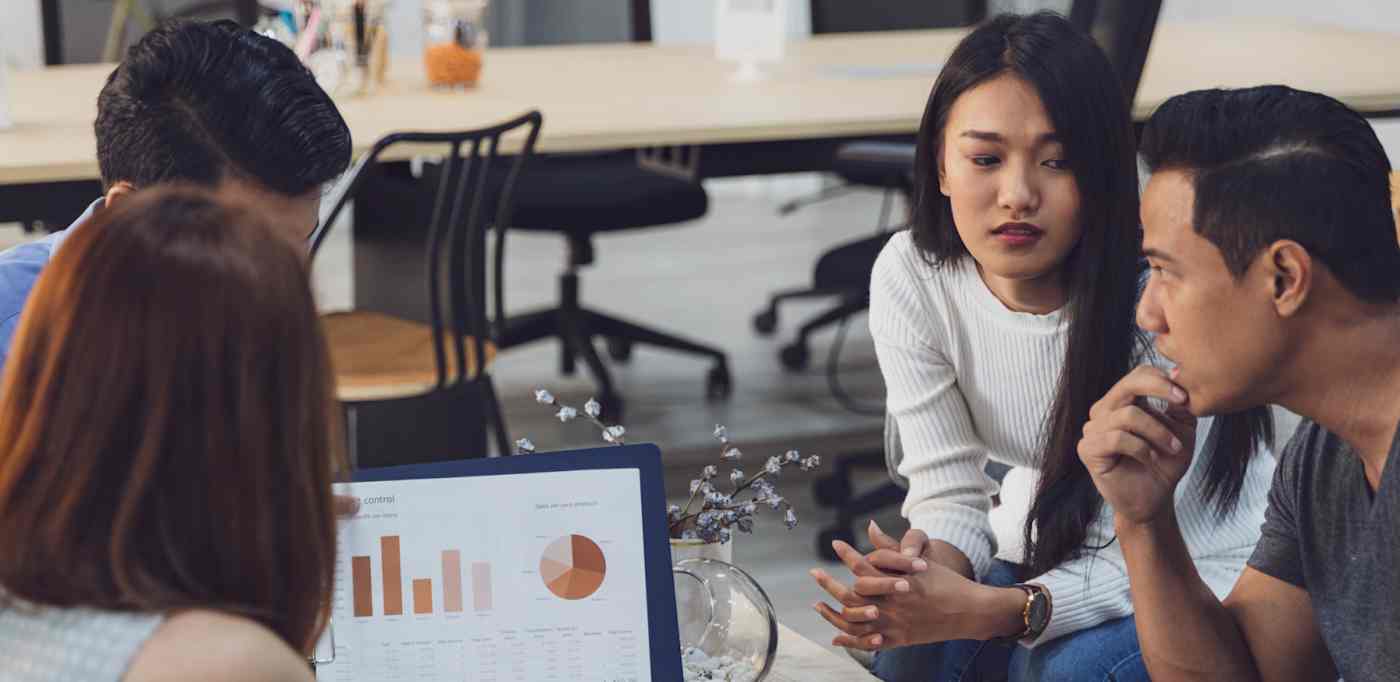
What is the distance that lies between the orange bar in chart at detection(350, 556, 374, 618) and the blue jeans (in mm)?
624

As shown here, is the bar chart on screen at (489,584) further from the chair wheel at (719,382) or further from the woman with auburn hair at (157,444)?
the chair wheel at (719,382)

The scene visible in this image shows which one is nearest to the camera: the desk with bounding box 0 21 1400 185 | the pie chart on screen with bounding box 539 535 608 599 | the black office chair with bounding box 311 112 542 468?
the pie chart on screen with bounding box 539 535 608 599

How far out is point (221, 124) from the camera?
4.79 ft

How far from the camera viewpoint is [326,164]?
1487mm

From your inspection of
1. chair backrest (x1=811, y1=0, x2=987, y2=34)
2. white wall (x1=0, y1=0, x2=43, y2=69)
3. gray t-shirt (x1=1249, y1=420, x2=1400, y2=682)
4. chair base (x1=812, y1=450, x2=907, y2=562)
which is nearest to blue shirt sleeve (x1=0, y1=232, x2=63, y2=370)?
gray t-shirt (x1=1249, y1=420, x2=1400, y2=682)

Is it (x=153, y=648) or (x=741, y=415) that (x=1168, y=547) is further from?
(x=741, y=415)

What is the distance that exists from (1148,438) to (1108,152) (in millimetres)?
349

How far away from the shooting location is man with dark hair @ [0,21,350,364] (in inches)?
57.4

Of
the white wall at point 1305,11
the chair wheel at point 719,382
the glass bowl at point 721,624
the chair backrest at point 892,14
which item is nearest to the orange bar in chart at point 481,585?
the glass bowl at point 721,624

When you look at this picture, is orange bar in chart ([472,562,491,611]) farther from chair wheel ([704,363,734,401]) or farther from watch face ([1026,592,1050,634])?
chair wheel ([704,363,734,401])

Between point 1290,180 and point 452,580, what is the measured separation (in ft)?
2.18

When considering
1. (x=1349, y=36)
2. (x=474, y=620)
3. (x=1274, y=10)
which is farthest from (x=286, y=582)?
(x=1274, y=10)

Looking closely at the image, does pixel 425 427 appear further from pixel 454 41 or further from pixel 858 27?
pixel 858 27

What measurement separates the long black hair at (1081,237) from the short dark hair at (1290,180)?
1.07 ft
